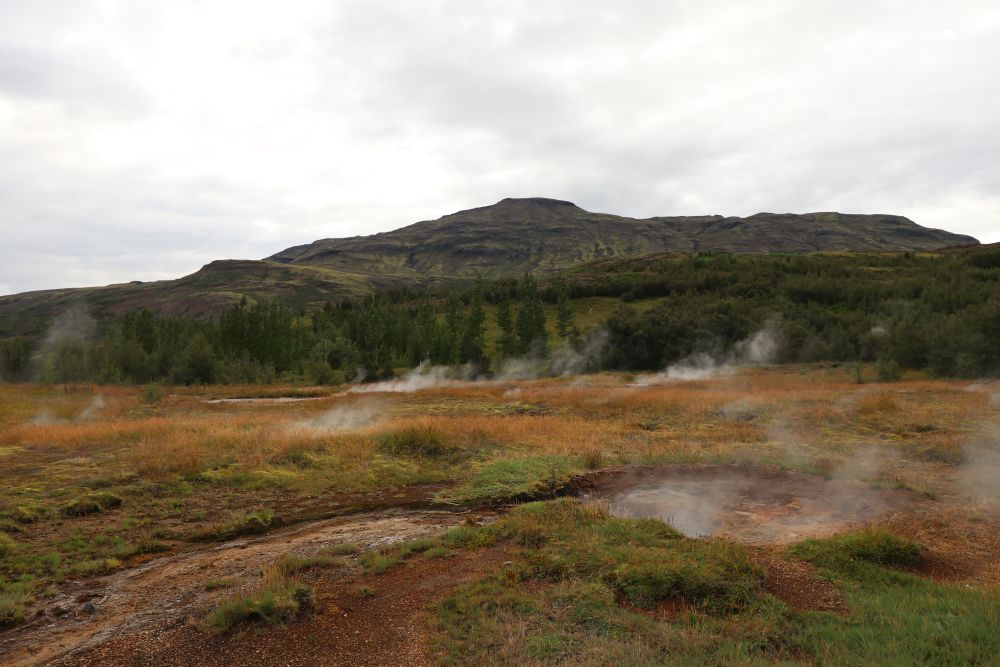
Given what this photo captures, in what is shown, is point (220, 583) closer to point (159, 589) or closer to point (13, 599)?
point (159, 589)

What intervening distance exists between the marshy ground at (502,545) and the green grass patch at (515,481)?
0.37 ft

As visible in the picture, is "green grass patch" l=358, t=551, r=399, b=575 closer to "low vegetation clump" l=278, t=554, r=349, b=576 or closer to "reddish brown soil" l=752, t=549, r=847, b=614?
"low vegetation clump" l=278, t=554, r=349, b=576

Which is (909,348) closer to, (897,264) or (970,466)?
(970,466)

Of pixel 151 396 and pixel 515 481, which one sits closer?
pixel 515 481

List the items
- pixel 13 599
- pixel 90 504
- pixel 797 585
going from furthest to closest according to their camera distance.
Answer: pixel 90 504
pixel 13 599
pixel 797 585

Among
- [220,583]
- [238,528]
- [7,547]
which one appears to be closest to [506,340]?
[238,528]

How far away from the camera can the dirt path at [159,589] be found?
7895 mm

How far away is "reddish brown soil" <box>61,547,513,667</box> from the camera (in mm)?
7152

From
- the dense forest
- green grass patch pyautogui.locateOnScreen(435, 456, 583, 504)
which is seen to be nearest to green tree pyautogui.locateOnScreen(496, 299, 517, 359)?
the dense forest

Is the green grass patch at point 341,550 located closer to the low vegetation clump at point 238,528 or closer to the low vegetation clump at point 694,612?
the low vegetation clump at point 238,528

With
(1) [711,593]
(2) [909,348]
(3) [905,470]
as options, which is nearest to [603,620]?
(1) [711,593]

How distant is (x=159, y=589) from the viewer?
9531mm

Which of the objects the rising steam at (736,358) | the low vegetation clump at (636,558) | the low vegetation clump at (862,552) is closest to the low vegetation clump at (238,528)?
the low vegetation clump at (636,558)

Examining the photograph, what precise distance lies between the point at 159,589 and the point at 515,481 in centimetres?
937
